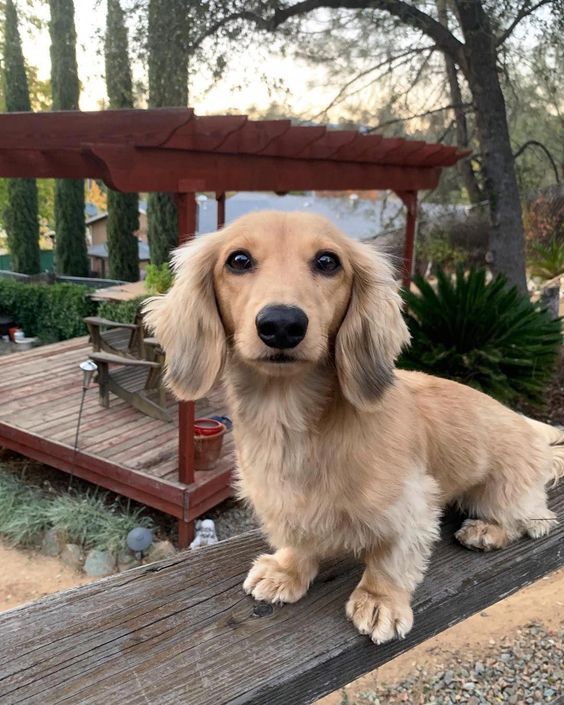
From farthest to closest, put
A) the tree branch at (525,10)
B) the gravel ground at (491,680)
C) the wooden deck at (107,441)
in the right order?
the tree branch at (525,10)
the wooden deck at (107,441)
the gravel ground at (491,680)

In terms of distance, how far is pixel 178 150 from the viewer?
13.4 ft

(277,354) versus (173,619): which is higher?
(277,354)

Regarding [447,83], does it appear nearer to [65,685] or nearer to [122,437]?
[122,437]

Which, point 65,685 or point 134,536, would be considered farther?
point 134,536

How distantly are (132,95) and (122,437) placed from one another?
4.18 m

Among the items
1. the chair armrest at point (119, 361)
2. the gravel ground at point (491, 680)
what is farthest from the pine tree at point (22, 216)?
the gravel ground at point (491, 680)

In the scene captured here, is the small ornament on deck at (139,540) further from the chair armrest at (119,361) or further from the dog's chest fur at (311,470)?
the dog's chest fur at (311,470)

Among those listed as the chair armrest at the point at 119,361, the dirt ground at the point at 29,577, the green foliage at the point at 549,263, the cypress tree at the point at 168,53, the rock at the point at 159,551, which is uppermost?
the cypress tree at the point at 168,53

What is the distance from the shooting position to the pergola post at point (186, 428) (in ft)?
14.0

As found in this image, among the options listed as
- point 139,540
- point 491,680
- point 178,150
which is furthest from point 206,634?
point 139,540

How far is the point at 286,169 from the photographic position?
211 inches

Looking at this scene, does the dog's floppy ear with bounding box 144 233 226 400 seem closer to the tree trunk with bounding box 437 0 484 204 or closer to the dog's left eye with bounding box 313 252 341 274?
the dog's left eye with bounding box 313 252 341 274

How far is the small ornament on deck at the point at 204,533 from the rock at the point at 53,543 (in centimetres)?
124

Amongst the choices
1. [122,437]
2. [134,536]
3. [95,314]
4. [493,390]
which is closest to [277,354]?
[134,536]
